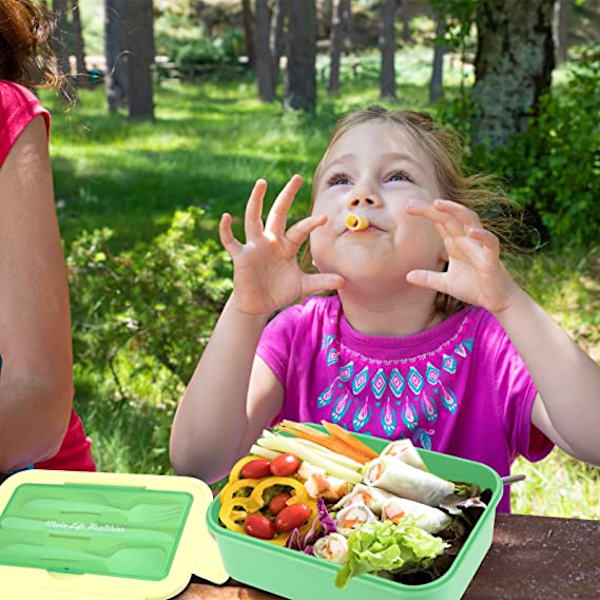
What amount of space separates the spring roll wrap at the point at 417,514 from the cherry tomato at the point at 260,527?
0.13 meters

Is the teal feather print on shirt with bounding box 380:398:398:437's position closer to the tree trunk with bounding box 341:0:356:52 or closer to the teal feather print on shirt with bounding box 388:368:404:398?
the teal feather print on shirt with bounding box 388:368:404:398

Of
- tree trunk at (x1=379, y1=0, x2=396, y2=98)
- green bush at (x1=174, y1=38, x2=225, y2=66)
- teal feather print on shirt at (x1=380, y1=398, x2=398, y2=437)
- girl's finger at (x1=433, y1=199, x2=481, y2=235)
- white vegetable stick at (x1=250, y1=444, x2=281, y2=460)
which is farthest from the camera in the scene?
green bush at (x1=174, y1=38, x2=225, y2=66)

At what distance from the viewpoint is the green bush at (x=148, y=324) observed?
10.8ft

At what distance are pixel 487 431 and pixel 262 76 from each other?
10.5 metres

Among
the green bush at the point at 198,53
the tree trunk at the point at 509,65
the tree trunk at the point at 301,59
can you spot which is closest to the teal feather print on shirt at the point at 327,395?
the tree trunk at the point at 509,65

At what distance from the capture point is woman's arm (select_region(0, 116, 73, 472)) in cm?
144

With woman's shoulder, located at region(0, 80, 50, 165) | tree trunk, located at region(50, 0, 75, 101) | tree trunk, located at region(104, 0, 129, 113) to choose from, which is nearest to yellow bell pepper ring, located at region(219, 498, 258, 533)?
woman's shoulder, located at region(0, 80, 50, 165)

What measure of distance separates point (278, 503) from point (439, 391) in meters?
0.54

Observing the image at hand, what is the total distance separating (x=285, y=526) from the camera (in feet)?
3.43

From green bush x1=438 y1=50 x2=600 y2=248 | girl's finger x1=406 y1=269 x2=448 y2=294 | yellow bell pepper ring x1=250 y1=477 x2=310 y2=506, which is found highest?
girl's finger x1=406 y1=269 x2=448 y2=294

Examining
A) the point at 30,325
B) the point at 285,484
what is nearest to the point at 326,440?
→ the point at 285,484

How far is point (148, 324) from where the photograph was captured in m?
3.30

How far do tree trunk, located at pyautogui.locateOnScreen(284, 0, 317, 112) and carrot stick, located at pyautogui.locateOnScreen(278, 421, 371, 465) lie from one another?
23.6 feet

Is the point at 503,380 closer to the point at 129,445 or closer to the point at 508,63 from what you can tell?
the point at 129,445
